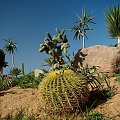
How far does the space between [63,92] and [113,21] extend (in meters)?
12.9

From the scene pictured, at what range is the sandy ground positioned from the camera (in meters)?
4.61

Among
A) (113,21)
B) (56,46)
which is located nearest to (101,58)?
(56,46)

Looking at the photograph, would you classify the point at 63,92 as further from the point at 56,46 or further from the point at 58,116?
the point at 56,46

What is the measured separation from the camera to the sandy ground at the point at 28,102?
15.1 ft

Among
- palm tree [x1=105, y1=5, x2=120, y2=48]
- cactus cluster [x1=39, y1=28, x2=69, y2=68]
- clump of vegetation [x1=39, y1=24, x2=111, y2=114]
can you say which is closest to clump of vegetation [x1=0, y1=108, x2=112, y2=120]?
clump of vegetation [x1=39, y1=24, x2=111, y2=114]

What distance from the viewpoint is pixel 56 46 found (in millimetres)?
6402

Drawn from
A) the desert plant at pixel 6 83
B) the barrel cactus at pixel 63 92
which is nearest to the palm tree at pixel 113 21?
the desert plant at pixel 6 83

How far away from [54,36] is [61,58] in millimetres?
517

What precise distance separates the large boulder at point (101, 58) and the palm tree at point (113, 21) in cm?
1020

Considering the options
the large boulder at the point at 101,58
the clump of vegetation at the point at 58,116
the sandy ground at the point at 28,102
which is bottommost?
the clump of vegetation at the point at 58,116

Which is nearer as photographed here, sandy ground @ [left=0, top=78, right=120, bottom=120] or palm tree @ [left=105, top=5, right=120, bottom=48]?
sandy ground @ [left=0, top=78, right=120, bottom=120]

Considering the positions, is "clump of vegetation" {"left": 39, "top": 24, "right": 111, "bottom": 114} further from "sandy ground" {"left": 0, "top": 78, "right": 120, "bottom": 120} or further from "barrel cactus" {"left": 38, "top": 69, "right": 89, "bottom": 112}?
"sandy ground" {"left": 0, "top": 78, "right": 120, "bottom": 120}

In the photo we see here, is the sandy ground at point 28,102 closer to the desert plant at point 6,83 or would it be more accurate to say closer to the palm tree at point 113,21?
the desert plant at point 6,83

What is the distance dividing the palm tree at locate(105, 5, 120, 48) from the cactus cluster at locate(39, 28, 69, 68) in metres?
10.7
